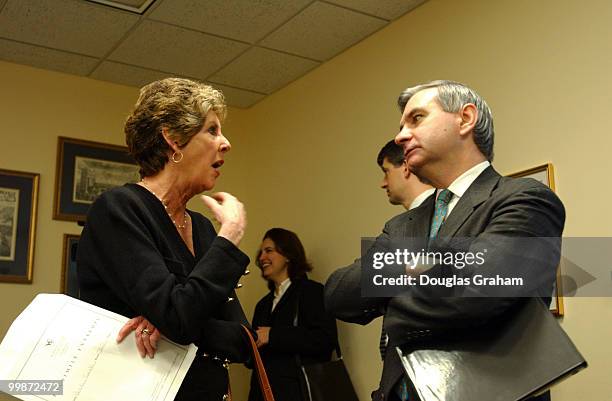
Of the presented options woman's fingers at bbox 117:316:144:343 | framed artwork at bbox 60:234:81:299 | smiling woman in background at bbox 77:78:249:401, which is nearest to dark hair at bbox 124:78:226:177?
smiling woman in background at bbox 77:78:249:401

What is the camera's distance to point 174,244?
5.42 ft

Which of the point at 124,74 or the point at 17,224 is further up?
the point at 124,74

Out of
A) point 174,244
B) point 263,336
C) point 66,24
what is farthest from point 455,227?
point 66,24

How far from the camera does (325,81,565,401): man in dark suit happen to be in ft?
4.53

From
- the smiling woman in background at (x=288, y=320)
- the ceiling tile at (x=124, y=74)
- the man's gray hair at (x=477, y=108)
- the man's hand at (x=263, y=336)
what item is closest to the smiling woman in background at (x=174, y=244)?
the man's gray hair at (x=477, y=108)

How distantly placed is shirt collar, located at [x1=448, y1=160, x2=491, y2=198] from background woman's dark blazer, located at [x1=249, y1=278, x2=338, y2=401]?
2303 millimetres

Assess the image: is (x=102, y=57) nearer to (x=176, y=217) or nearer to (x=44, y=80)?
(x=44, y=80)

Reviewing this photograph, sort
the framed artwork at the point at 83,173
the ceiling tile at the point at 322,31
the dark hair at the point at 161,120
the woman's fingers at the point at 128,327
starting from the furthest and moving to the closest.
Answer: the framed artwork at the point at 83,173 → the ceiling tile at the point at 322,31 → the dark hair at the point at 161,120 → the woman's fingers at the point at 128,327

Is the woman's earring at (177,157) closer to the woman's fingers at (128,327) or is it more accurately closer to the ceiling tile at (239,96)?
the woman's fingers at (128,327)

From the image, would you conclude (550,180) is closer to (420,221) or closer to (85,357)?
(420,221)

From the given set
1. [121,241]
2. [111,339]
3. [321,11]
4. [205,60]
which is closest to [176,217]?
[121,241]

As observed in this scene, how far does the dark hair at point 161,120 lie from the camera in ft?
5.77

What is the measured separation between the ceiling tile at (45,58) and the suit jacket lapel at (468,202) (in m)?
3.48

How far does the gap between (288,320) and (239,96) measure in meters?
1.81
